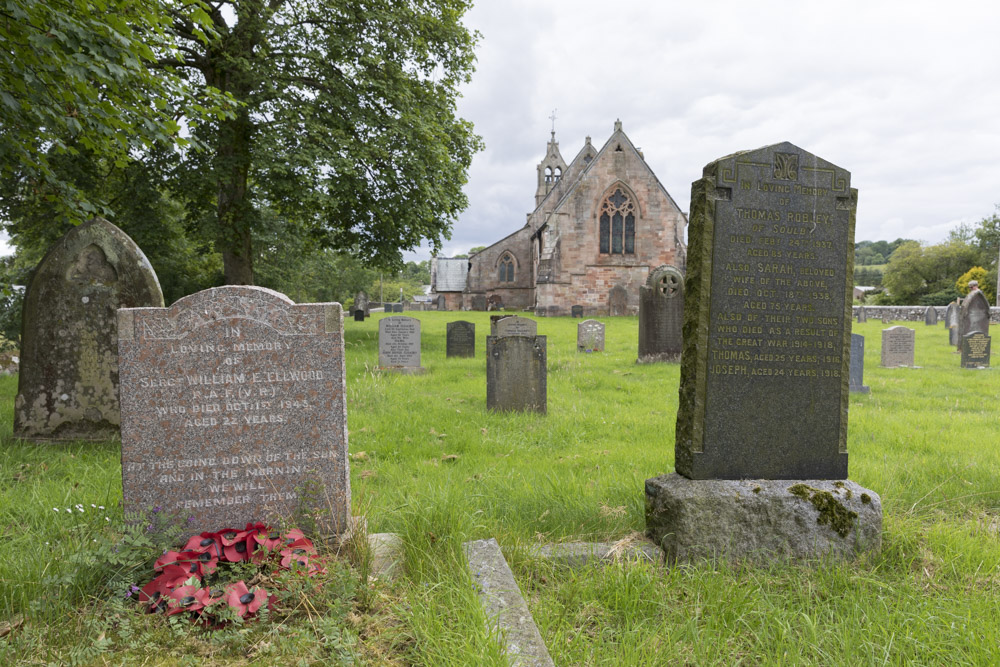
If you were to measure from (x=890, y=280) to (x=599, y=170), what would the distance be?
124ft

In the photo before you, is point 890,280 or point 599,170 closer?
point 599,170

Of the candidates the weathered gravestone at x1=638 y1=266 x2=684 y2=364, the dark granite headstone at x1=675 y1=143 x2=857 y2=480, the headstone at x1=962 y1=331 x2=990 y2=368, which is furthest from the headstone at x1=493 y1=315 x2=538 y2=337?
the headstone at x1=962 y1=331 x2=990 y2=368

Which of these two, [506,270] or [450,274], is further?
[450,274]

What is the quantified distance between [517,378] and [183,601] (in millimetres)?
4746

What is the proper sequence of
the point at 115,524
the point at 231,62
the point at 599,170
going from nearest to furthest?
the point at 115,524
the point at 231,62
the point at 599,170

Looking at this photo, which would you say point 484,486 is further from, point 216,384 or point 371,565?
point 216,384

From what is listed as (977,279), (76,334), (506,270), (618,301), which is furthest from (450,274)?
(76,334)

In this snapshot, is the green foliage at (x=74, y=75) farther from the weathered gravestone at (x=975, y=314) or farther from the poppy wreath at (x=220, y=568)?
the weathered gravestone at (x=975, y=314)

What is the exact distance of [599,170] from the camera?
32.3 meters

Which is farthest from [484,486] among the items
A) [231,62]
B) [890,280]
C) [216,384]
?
[890,280]

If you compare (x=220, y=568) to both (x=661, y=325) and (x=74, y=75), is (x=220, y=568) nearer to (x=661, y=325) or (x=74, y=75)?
(x=74, y=75)

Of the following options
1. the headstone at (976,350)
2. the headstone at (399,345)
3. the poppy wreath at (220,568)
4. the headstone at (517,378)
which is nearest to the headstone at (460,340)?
the headstone at (399,345)

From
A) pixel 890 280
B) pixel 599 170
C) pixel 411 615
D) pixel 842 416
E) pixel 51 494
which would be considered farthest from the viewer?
pixel 890 280

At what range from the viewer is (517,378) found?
6770 mm
